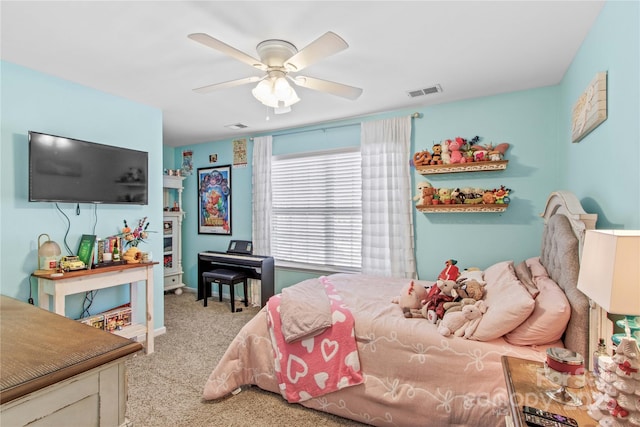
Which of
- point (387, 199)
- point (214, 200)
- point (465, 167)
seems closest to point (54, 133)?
point (214, 200)

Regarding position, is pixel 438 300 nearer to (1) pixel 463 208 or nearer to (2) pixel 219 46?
(1) pixel 463 208

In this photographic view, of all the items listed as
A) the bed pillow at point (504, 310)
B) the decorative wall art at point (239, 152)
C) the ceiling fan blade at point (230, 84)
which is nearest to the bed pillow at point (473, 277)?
the bed pillow at point (504, 310)

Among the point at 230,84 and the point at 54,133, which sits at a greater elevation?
the point at 230,84

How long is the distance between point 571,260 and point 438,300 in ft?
2.52

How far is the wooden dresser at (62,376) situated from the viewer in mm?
704

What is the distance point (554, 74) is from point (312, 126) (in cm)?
253

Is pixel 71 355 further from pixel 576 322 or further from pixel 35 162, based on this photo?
pixel 35 162

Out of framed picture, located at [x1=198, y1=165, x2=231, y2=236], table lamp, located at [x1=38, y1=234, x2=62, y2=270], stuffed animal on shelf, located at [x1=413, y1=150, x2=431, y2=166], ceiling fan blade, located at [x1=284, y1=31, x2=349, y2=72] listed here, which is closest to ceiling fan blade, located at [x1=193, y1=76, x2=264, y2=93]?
ceiling fan blade, located at [x1=284, y1=31, x2=349, y2=72]

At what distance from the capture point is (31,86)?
245 centimetres

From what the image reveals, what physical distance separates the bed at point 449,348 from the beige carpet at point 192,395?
0.08 m

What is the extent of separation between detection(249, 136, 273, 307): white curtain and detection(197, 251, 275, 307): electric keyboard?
0.18 m

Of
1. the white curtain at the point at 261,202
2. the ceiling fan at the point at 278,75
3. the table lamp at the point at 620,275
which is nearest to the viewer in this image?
the table lamp at the point at 620,275

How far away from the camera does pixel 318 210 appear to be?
13.4ft

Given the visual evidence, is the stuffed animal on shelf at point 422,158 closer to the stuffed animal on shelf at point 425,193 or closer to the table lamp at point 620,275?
the stuffed animal on shelf at point 425,193
